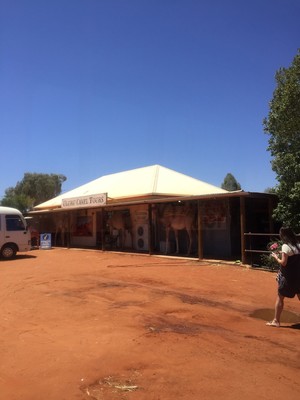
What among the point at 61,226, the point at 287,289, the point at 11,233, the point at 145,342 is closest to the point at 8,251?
the point at 11,233

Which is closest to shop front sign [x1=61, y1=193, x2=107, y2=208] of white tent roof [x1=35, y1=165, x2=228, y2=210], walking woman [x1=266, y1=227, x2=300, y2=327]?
white tent roof [x1=35, y1=165, x2=228, y2=210]

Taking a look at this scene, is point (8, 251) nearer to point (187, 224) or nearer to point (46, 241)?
point (46, 241)

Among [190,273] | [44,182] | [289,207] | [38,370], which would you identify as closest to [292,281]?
[38,370]

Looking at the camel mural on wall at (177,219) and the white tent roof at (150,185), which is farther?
the white tent roof at (150,185)

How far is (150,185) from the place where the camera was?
78.0 ft

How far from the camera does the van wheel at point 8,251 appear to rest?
19.8 m

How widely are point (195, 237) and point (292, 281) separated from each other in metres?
12.7

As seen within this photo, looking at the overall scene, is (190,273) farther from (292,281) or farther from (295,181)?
(292,281)

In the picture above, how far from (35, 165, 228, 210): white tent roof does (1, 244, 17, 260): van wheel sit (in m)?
6.36

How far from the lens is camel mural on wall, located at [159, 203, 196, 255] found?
18938 mm

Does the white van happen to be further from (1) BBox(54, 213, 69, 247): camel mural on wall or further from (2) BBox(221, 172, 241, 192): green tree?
(2) BBox(221, 172, 241, 192): green tree

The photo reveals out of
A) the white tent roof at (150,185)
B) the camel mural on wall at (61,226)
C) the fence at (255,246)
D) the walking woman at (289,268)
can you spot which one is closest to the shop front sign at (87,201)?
the white tent roof at (150,185)

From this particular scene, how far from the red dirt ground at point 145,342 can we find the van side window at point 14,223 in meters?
8.71

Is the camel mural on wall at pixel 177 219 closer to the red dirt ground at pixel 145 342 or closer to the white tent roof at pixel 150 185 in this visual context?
the white tent roof at pixel 150 185
